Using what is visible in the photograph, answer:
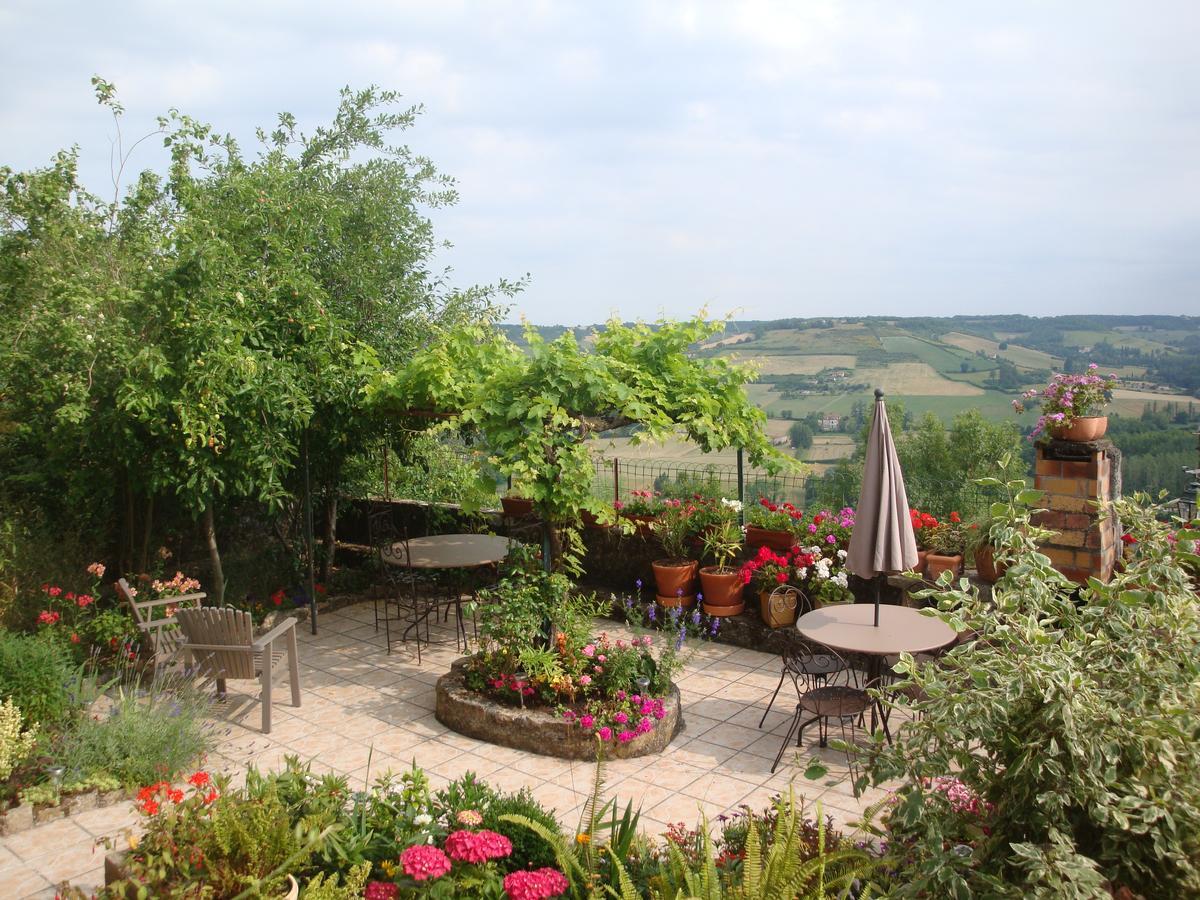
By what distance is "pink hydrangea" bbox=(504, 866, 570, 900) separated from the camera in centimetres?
301

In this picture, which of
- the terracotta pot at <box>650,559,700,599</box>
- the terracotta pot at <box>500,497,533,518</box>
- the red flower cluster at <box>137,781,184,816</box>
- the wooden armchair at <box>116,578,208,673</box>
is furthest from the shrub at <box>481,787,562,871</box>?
the terracotta pot at <box>500,497,533,518</box>

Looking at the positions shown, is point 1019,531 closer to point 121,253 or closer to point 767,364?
point 767,364

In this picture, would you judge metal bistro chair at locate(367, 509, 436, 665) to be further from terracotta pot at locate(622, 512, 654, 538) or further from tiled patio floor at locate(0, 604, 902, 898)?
terracotta pot at locate(622, 512, 654, 538)

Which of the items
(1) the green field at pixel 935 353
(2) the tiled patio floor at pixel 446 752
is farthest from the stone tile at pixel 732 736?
(1) the green field at pixel 935 353

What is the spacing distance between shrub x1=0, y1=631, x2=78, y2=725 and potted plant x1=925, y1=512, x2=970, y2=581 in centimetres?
612

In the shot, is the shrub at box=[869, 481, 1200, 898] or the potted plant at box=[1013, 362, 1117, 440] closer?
the shrub at box=[869, 481, 1200, 898]

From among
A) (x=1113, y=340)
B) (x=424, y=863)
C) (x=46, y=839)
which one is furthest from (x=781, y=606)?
(x=1113, y=340)

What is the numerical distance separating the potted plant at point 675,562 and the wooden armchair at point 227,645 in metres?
3.30

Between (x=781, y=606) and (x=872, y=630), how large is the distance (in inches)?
58.6

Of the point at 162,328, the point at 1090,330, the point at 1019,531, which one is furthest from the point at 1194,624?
the point at 1090,330

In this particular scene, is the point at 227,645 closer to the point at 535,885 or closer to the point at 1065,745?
the point at 535,885

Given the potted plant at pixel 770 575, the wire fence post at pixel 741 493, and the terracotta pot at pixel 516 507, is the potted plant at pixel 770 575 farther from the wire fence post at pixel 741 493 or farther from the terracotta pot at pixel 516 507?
the terracotta pot at pixel 516 507

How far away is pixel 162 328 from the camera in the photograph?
6.30m

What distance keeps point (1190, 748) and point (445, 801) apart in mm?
2816
